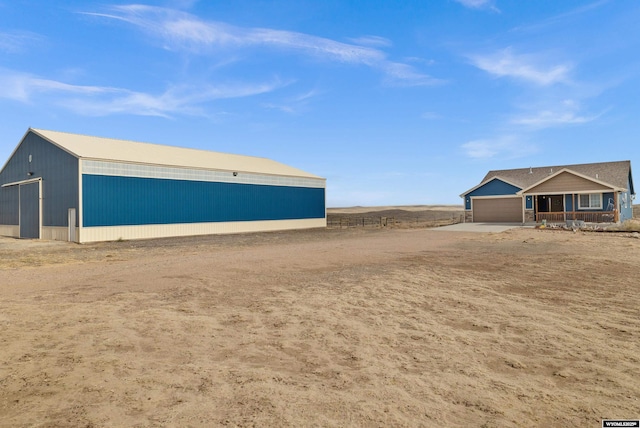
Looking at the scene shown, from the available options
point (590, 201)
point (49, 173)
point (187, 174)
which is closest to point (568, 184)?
point (590, 201)

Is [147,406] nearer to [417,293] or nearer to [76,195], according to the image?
[417,293]

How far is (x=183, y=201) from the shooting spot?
3116 cm

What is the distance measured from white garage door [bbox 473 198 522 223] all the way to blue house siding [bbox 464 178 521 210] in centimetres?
66

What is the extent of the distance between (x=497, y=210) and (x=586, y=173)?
9139 millimetres

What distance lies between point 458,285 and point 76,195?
988 inches

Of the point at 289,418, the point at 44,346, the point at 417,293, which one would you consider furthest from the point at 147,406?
the point at 417,293

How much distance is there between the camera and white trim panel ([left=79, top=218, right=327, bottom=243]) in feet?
84.8

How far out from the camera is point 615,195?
3225 centimetres

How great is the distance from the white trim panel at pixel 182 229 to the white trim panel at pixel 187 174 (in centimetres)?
378

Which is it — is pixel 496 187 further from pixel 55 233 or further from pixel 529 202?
pixel 55 233

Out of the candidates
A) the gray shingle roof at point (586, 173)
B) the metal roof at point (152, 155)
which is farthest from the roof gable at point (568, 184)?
the metal roof at point (152, 155)

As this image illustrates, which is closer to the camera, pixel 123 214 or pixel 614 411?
pixel 614 411

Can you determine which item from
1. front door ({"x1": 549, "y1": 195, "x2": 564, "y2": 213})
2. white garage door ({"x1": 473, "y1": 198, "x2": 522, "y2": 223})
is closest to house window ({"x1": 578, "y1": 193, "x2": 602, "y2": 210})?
front door ({"x1": 549, "y1": 195, "x2": 564, "y2": 213})

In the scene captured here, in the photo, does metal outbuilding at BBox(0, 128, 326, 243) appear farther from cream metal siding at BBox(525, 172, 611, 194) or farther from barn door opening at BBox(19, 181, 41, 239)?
cream metal siding at BBox(525, 172, 611, 194)
